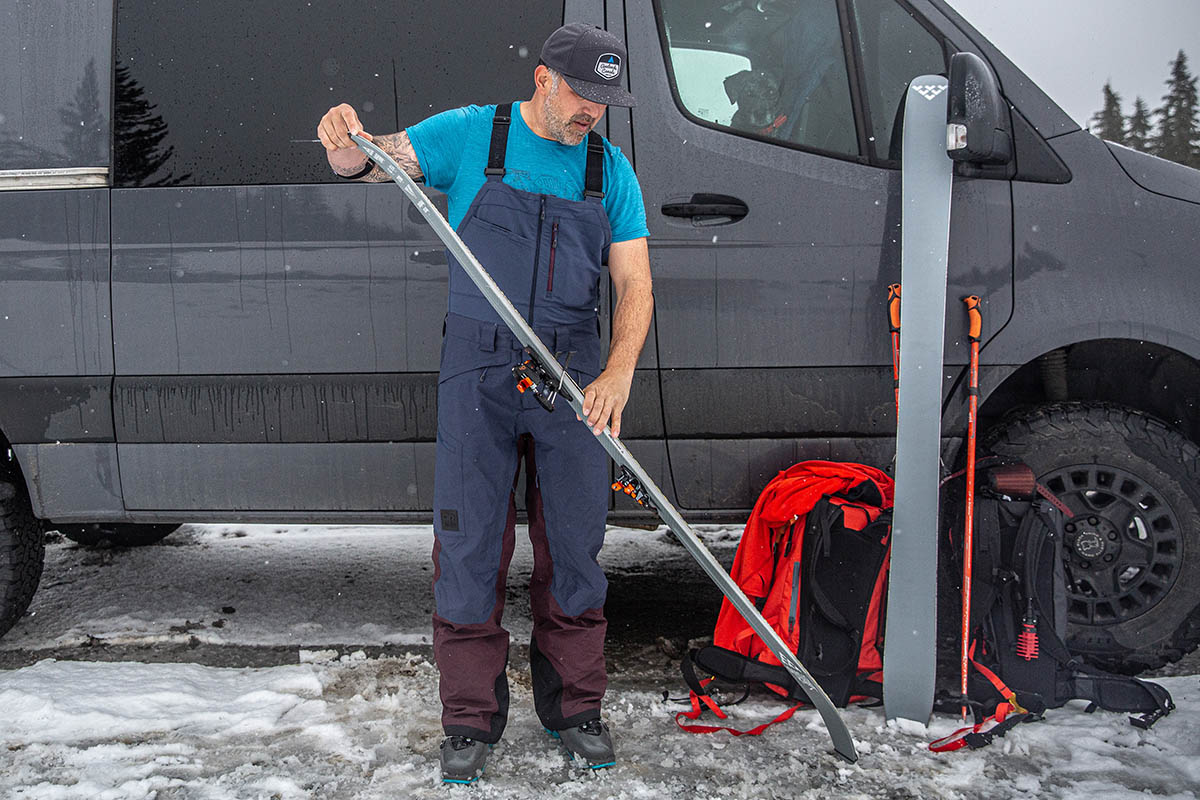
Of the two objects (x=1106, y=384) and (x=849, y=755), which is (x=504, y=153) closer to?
(x=849, y=755)

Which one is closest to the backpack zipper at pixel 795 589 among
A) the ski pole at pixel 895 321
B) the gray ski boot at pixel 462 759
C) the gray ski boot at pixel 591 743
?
the ski pole at pixel 895 321

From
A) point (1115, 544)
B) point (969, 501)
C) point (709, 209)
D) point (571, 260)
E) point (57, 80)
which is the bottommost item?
point (1115, 544)

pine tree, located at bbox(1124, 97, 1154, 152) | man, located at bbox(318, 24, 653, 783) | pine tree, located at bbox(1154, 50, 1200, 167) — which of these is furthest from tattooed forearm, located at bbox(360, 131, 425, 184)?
pine tree, located at bbox(1154, 50, 1200, 167)

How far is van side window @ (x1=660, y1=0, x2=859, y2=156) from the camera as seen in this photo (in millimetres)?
2598

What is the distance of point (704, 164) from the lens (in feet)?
8.45

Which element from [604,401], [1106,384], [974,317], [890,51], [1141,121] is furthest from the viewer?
[1141,121]

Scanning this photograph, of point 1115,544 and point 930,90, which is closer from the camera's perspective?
point 930,90

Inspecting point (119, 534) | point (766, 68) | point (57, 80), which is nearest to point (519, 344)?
point (766, 68)

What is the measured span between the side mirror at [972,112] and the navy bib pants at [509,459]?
0.96 m

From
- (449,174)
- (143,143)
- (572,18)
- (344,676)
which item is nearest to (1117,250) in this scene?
(572,18)

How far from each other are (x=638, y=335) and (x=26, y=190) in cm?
192

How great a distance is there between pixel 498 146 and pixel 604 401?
644 mm

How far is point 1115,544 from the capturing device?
253 cm

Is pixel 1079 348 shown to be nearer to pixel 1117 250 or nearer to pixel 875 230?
pixel 1117 250
